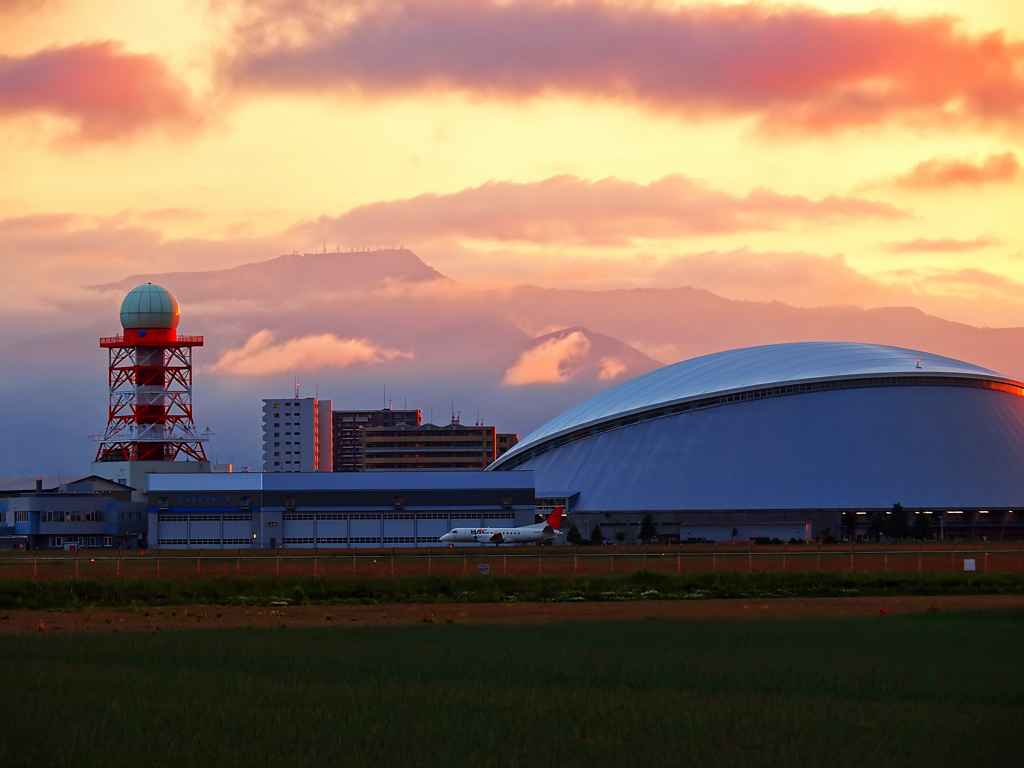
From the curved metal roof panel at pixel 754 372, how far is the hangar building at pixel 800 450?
0.22m

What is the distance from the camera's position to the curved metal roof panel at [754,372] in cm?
11962

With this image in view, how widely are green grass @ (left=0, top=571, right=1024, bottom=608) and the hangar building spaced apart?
5040 cm

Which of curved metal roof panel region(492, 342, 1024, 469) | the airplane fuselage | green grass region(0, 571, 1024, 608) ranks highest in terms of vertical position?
curved metal roof panel region(492, 342, 1024, 469)

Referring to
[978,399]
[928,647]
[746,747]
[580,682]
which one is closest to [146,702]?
[580,682]

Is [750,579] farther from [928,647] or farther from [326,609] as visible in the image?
[928,647]

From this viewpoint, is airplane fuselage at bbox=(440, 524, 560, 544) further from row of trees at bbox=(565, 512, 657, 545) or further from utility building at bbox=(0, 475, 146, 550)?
utility building at bbox=(0, 475, 146, 550)

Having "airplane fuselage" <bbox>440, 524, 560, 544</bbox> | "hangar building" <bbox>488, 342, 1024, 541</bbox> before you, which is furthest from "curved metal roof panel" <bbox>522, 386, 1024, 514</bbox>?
"airplane fuselage" <bbox>440, 524, 560, 544</bbox>

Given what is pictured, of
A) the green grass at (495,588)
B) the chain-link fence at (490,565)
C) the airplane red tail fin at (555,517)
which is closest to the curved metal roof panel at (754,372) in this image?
the airplane red tail fin at (555,517)

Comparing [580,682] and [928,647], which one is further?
[928,647]

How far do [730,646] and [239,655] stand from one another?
13.1 meters

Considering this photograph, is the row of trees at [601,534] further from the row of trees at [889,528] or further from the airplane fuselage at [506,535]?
the airplane fuselage at [506,535]

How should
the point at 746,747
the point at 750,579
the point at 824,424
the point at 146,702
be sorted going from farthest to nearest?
the point at 824,424, the point at 750,579, the point at 146,702, the point at 746,747

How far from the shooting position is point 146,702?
24.4 meters

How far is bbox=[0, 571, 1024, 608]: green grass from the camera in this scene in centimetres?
5109
